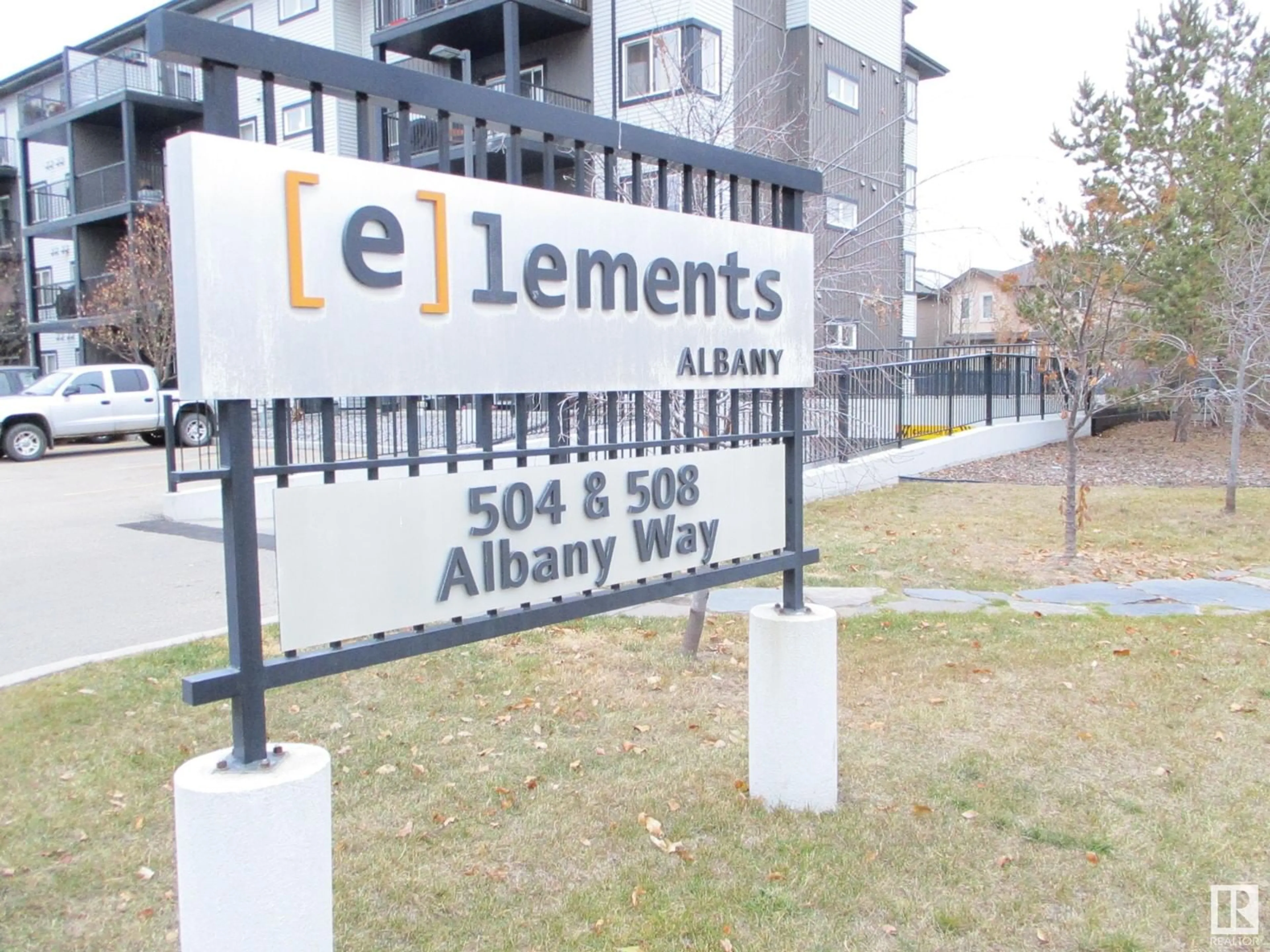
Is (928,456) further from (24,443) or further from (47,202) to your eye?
(47,202)

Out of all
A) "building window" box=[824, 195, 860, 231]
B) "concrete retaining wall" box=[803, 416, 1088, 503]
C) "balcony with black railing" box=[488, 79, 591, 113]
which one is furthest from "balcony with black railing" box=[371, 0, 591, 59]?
"building window" box=[824, 195, 860, 231]

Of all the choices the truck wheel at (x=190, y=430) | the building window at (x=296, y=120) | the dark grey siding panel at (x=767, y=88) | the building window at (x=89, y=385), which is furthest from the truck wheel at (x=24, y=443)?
the dark grey siding panel at (x=767, y=88)

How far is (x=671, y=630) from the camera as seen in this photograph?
6738 mm

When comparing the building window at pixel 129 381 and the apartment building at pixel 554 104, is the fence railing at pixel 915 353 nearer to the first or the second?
the apartment building at pixel 554 104

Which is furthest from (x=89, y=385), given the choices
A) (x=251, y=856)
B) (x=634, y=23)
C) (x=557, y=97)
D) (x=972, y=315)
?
(x=972, y=315)

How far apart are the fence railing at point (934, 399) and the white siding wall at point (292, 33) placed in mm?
14066

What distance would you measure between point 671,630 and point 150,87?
93.5 ft

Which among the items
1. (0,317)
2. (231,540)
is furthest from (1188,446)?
(0,317)

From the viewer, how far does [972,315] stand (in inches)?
1875

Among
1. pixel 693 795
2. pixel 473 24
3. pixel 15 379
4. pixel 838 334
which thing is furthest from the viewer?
pixel 15 379

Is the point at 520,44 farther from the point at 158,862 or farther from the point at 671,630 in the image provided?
the point at 158,862

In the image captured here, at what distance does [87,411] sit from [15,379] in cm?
262

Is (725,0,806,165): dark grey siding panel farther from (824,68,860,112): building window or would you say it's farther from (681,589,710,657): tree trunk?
(681,589,710,657): tree trunk

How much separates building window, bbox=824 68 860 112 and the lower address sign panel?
20557 millimetres
